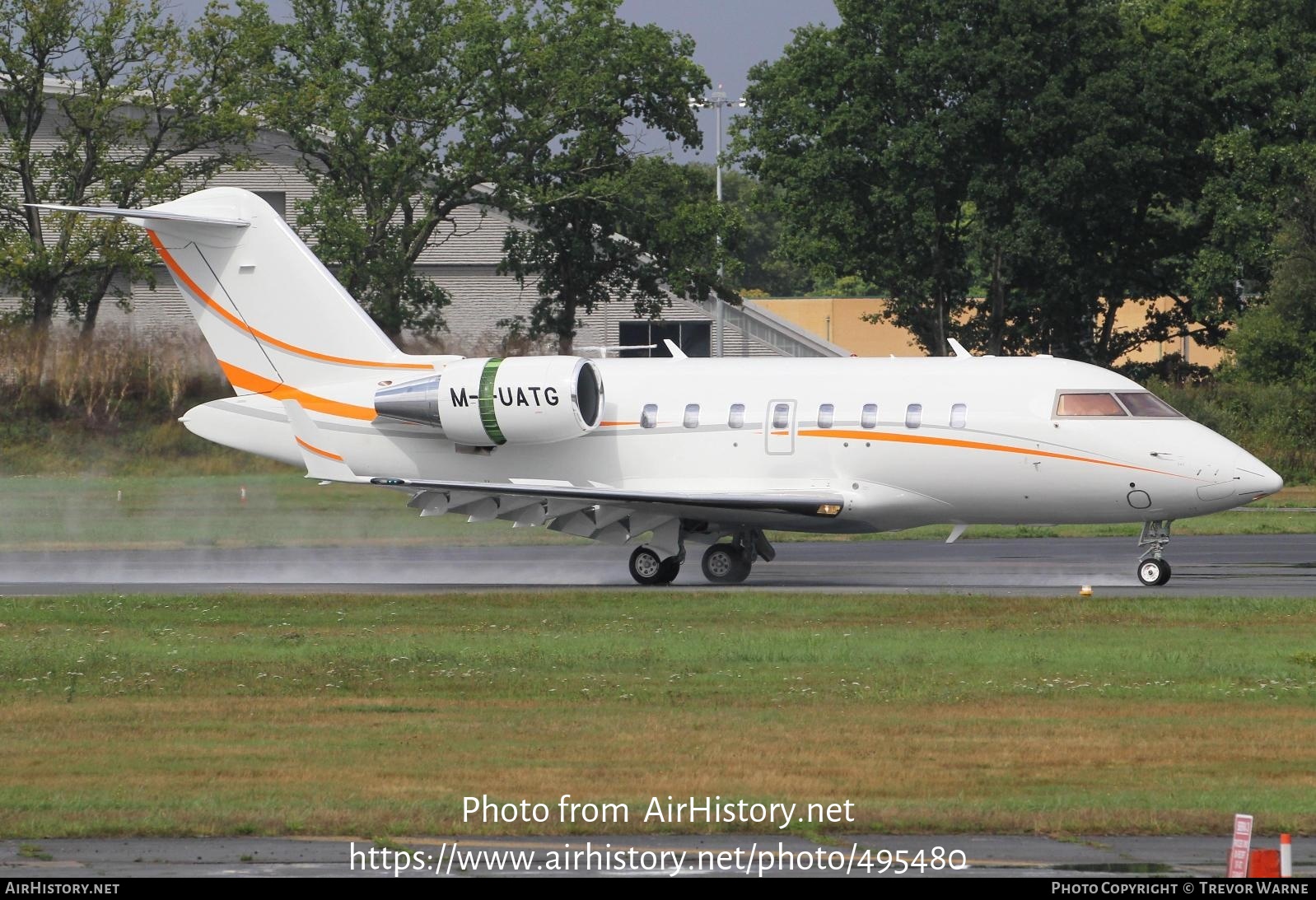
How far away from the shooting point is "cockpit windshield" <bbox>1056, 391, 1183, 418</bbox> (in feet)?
82.6

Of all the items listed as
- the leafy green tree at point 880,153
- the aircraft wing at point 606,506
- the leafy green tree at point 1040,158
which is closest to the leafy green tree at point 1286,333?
the leafy green tree at point 1040,158

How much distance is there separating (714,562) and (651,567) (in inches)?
37.8

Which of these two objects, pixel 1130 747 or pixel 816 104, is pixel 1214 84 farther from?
pixel 1130 747

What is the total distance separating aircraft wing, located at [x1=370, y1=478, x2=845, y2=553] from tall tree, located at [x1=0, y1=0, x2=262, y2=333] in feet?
90.7

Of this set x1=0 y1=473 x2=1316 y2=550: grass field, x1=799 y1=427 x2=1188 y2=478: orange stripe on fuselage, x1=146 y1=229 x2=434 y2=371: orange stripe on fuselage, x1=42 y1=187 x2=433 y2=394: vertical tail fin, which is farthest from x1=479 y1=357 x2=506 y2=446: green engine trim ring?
x1=0 y1=473 x2=1316 y2=550: grass field

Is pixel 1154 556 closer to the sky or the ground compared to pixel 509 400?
closer to the ground

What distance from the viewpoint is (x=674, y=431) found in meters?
26.7

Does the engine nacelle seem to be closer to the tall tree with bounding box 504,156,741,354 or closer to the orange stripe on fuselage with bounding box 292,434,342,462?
the orange stripe on fuselage with bounding box 292,434,342,462

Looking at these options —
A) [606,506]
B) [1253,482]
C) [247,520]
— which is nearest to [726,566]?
[606,506]

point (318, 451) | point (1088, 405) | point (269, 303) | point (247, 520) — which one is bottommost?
point (247, 520)

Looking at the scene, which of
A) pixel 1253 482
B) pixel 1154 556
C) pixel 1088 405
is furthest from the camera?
pixel 1154 556

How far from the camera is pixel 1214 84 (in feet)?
195

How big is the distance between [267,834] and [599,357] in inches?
764

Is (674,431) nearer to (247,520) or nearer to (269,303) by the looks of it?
(269,303)
